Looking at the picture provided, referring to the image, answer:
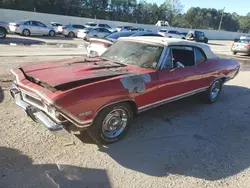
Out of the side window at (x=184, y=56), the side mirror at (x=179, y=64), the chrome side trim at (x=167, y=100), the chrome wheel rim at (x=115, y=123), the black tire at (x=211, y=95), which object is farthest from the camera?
the black tire at (x=211, y=95)

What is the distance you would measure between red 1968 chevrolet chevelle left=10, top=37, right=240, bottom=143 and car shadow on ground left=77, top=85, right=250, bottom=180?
440 millimetres

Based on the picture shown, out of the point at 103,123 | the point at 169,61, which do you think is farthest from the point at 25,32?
the point at 103,123

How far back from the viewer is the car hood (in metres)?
3.58

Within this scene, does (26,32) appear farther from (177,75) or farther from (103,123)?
(103,123)

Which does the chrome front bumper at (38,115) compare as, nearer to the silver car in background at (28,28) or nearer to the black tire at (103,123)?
the black tire at (103,123)

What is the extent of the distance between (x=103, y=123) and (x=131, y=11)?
68.3 meters

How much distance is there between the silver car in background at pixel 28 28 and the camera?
2208cm

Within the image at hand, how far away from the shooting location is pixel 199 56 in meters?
5.89

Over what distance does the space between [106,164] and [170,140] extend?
4.40ft

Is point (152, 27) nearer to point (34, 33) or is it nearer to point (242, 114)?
point (34, 33)

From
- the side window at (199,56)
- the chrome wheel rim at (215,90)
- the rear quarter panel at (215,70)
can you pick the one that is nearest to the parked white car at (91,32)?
the rear quarter panel at (215,70)

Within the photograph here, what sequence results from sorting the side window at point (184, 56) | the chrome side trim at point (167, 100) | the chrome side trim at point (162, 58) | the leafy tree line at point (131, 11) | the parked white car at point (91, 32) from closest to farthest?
the chrome side trim at point (167, 100) < the chrome side trim at point (162, 58) < the side window at point (184, 56) < the parked white car at point (91, 32) < the leafy tree line at point (131, 11)

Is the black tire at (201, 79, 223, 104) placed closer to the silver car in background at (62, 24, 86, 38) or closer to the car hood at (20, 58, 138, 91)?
the car hood at (20, 58, 138, 91)

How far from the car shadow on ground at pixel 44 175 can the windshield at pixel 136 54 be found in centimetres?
217
